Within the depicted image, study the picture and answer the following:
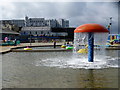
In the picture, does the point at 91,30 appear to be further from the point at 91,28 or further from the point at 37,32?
the point at 37,32

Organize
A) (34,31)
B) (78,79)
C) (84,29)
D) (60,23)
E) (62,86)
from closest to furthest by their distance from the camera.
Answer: (62,86) < (78,79) < (84,29) < (34,31) < (60,23)

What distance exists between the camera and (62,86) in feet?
21.7

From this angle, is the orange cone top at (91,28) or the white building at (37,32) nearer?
the orange cone top at (91,28)

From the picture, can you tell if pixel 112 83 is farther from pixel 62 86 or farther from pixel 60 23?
pixel 60 23

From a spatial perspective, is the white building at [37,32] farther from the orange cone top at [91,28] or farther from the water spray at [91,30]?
the orange cone top at [91,28]

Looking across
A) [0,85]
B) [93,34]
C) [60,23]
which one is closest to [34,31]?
[60,23]

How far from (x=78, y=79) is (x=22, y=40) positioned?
55856 mm

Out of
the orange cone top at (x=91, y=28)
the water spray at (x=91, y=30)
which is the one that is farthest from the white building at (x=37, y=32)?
the orange cone top at (x=91, y=28)

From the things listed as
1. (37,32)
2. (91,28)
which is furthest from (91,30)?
(37,32)

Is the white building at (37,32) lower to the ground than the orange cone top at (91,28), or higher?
higher

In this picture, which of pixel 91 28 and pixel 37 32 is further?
pixel 37 32

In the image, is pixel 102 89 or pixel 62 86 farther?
pixel 62 86

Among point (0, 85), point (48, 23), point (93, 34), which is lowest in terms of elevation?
point (0, 85)

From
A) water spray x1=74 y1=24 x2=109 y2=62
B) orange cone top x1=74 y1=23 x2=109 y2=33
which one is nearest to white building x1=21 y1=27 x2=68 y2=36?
water spray x1=74 y1=24 x2=109 y2=62
